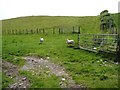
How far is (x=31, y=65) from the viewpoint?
22.7 metres

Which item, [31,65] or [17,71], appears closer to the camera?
[17,71]

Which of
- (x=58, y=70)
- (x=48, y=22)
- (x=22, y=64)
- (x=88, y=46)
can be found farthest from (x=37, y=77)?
(x=48, y=22)

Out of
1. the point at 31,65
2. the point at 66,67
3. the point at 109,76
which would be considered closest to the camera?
the point at 109,76

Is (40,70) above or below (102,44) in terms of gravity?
below

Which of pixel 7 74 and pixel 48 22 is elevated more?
pixel 48 22

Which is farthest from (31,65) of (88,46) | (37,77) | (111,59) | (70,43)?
(70,43)

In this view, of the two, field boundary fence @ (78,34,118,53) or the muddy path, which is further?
field boundary fence @ (78,34,118,53)

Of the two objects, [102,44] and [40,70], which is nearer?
[40,70]

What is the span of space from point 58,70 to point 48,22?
231 ft

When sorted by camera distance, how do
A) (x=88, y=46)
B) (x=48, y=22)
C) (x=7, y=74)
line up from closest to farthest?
(x=7, y=74) < (x=88, y=46) < (x=48, y=22)

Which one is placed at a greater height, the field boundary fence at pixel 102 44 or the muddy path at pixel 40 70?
the field boundary fence at pixel 102 44

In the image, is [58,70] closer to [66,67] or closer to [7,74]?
[66,67]

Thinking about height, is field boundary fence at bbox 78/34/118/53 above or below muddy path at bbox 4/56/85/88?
above

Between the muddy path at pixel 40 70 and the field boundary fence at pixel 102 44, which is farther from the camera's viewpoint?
the field boundary fence at pixel 102 44
